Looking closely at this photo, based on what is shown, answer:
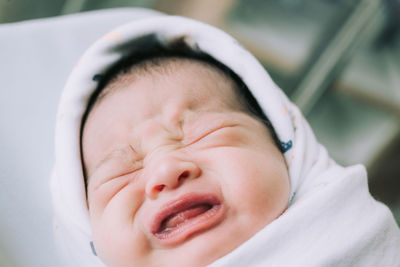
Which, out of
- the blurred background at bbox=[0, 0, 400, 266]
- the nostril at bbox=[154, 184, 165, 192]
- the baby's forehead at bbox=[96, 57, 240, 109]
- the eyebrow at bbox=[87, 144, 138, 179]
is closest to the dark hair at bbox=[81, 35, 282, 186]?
the baby's forehead at bbox=[96, 57, 240, 109]

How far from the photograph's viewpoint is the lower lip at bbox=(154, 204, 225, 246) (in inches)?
18.7

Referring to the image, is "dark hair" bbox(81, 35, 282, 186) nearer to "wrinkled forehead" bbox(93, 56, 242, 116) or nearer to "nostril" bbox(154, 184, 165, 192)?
"wrinkled forehead" bbox(93, 56, 242, 116)

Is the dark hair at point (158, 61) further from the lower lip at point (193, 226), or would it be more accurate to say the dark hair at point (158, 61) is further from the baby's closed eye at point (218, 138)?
the lower lip at point (193, 226)

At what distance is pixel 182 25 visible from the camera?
2.29 feet

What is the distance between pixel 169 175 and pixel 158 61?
24 centimetres

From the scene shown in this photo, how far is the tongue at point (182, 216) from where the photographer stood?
19.4 inches

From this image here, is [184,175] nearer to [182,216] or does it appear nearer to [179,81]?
[182,216]

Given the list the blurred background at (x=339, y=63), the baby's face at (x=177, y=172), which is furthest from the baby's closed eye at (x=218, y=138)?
the blurred background at (x=339, y=63)

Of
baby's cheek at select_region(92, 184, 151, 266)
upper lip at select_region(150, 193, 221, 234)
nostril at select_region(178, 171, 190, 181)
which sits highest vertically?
nostril at select_region(178, 171, 190, 181)

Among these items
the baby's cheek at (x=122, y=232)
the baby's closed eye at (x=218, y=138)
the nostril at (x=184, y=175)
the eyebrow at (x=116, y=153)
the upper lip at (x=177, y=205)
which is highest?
the baby's closed eye at (x=218, y=138)

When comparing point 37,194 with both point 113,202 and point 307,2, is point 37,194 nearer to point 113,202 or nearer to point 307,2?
point 113,202

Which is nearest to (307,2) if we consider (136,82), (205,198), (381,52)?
(381,52)

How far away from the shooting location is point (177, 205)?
0.49 metres

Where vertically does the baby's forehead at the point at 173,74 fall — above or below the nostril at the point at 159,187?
above
